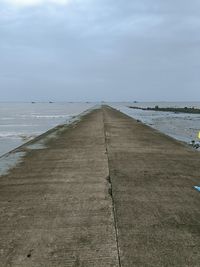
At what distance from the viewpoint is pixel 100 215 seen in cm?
514

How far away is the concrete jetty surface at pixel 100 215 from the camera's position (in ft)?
12.7

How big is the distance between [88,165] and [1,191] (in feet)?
9.82

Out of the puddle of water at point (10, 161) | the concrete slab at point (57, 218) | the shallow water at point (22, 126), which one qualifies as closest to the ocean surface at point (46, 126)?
the shallow water at point (22, 126)

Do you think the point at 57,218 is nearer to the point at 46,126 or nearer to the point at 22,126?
the point at 46,126

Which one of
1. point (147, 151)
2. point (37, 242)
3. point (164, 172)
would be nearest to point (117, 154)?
point (147, 151)

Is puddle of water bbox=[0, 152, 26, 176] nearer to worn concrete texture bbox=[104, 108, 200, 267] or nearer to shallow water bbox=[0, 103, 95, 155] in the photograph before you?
worn concrete texture bbox=[104, 108, 200, 267]

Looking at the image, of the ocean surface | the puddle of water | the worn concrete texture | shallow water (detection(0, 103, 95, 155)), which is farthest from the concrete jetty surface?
the ocean surface

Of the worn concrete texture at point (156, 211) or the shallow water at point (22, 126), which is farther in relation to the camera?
the shallow water at point (22, 126)

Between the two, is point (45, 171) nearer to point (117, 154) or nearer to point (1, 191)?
point (1, 191)

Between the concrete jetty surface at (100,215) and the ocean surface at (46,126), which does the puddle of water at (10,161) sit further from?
the ocean surface at (46,126)

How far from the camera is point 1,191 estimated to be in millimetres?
6684

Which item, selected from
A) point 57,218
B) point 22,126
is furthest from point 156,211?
point 22,126

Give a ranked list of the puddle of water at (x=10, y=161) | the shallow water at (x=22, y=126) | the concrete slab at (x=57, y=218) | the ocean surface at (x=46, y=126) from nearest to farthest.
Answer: the concrete slab at (x=57, y=218), the puddle of water at (x=10, y=161), the shallow water at (x=22, y=126), the ocean surface at (x=46, y=126)

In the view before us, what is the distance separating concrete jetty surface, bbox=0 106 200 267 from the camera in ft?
12.7
